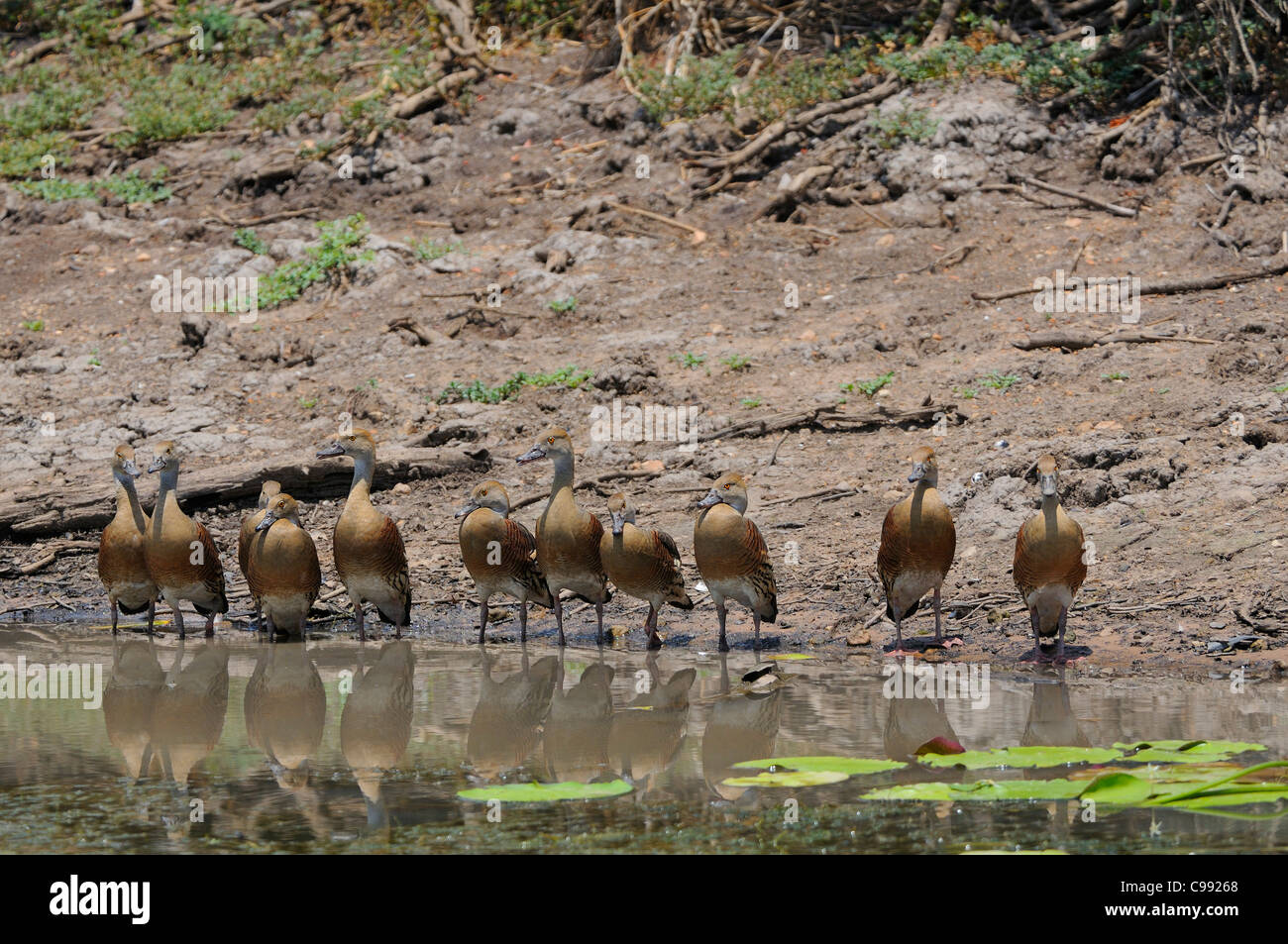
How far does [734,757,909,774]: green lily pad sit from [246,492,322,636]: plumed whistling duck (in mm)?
4328

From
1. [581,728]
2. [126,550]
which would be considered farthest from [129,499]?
[581,728]

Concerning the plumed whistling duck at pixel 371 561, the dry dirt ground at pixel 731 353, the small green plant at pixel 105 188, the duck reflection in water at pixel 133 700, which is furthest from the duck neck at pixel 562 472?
the small green plant at pixel 105 188

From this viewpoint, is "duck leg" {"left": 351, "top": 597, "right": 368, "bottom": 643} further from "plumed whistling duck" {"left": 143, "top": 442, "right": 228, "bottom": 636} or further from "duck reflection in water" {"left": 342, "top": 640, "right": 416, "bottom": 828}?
"plumed whistling duck" {"left": 143, "top": 442, "right": 228, "bottom": 636}

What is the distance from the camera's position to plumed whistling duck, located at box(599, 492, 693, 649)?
9195 millimetres

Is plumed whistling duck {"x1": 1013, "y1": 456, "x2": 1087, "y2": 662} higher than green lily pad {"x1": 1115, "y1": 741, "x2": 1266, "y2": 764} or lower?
higher

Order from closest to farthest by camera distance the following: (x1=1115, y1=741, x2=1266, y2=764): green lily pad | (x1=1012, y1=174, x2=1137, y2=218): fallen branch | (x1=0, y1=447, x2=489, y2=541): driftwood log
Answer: (x1=1115, y1=741, x2=1266, y2=764): green lily pad, (x1=0, y1=447, x2=489, y2=541): driftwood log, (x1=1012, y1=174, x2=1137, y2=218): fallen branch

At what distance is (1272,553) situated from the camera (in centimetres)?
897

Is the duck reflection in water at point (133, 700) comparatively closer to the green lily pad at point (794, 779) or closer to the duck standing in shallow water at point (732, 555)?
the green lily pad at point (794, 779)

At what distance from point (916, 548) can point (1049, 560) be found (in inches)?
30.5

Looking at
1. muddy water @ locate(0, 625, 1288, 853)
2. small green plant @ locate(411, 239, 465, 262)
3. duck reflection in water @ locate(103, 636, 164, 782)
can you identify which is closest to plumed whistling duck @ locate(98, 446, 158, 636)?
duck reflection in water @ locate(103, 636, 164, 782)

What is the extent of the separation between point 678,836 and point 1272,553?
5.32m

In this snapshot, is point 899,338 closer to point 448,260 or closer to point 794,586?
point 794,586

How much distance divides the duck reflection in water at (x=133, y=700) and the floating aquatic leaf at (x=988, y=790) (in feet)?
10.1

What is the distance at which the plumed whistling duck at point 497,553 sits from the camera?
966 centimetres
